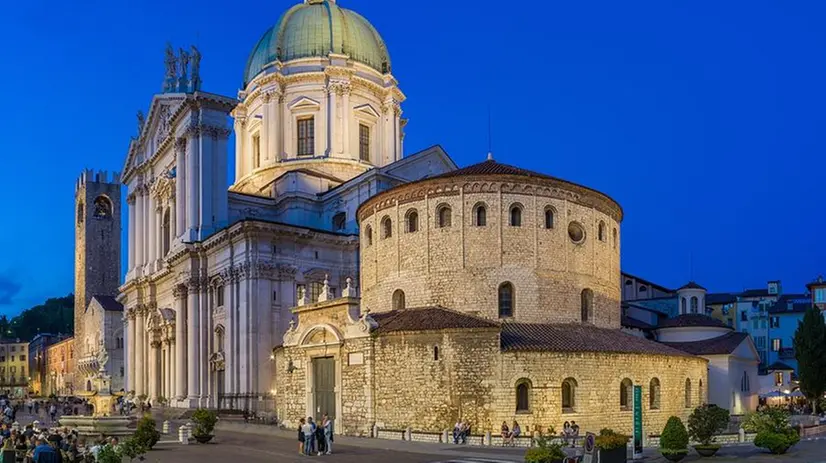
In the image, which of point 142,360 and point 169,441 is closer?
point 169,441

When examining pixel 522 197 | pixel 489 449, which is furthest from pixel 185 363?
pixel 489 449

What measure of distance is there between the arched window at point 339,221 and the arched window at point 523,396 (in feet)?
88.4

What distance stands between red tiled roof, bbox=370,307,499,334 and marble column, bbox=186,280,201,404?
22.1 metres

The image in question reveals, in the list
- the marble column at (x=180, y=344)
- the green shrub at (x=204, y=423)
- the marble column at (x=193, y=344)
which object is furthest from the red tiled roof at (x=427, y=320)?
the marble column at (x=180, y=344)

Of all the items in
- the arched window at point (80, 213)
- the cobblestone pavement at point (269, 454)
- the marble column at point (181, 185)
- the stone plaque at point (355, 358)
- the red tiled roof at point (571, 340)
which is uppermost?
the arched window at point (80, 213)

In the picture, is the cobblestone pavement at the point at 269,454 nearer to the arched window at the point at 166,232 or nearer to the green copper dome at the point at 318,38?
the arched window at the point at 166,232

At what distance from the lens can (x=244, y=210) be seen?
205 feet

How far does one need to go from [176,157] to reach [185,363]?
13.9 metres

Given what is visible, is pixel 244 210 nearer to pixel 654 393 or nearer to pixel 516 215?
pixel 516 215

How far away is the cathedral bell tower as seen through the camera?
118312 millimetres

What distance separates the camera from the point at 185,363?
61.0 metres

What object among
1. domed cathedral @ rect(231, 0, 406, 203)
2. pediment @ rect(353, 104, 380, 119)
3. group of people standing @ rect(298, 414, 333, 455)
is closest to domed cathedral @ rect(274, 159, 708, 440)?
group of people standing @ rect(298, 414, 333, 455)

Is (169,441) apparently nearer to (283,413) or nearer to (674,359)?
(283,413)

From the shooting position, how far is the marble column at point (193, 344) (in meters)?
58.6
